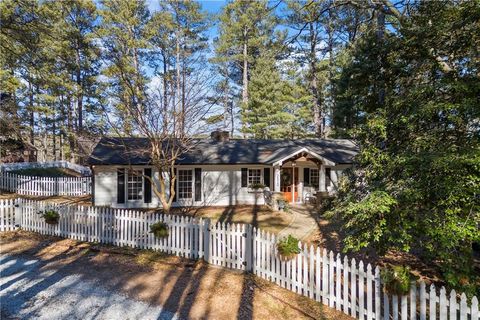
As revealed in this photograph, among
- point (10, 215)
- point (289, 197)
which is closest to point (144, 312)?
point (10, 215)

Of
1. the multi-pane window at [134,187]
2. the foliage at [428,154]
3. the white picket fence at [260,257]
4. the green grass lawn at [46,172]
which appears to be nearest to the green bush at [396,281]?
the white picket fence at [260,257]

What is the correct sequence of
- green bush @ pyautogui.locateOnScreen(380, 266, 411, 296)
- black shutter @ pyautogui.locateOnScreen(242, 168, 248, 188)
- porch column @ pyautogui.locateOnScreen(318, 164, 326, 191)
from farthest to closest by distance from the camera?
black shutter @ pyautogui.locateOnScreen(242, 168, 248, 188) < porch column @ pyautogui.locateOnScreen(318, 164, 326, 191) < green bush @ pyautogui.locateOnScreen(380, 266, 411, 296)

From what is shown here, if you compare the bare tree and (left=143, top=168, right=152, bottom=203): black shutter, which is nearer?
the bare tree

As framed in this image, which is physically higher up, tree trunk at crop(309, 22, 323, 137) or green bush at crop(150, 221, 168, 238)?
tree trunk at crop(309, 22, 323, 137)

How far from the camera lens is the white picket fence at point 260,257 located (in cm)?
459

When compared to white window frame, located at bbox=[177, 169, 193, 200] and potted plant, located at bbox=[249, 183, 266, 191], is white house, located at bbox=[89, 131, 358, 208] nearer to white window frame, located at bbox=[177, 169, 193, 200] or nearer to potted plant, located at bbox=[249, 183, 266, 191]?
white window frame, located at bbox=[177, 169, 193, 200]

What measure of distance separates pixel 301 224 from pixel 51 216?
364 inches

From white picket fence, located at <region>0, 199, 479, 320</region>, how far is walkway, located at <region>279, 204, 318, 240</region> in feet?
6.61

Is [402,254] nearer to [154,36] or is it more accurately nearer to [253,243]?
[253,243]

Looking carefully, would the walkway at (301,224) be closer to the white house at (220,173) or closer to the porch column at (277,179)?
the porch column at (277,179)

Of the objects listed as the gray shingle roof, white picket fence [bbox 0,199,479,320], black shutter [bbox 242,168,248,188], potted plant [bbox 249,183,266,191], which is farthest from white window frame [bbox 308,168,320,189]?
white picket fence [bbox 0,199,479,320]

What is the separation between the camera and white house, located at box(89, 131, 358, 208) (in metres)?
15.0

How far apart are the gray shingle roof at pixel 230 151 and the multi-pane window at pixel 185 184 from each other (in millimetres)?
852

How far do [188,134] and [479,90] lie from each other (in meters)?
8.49
